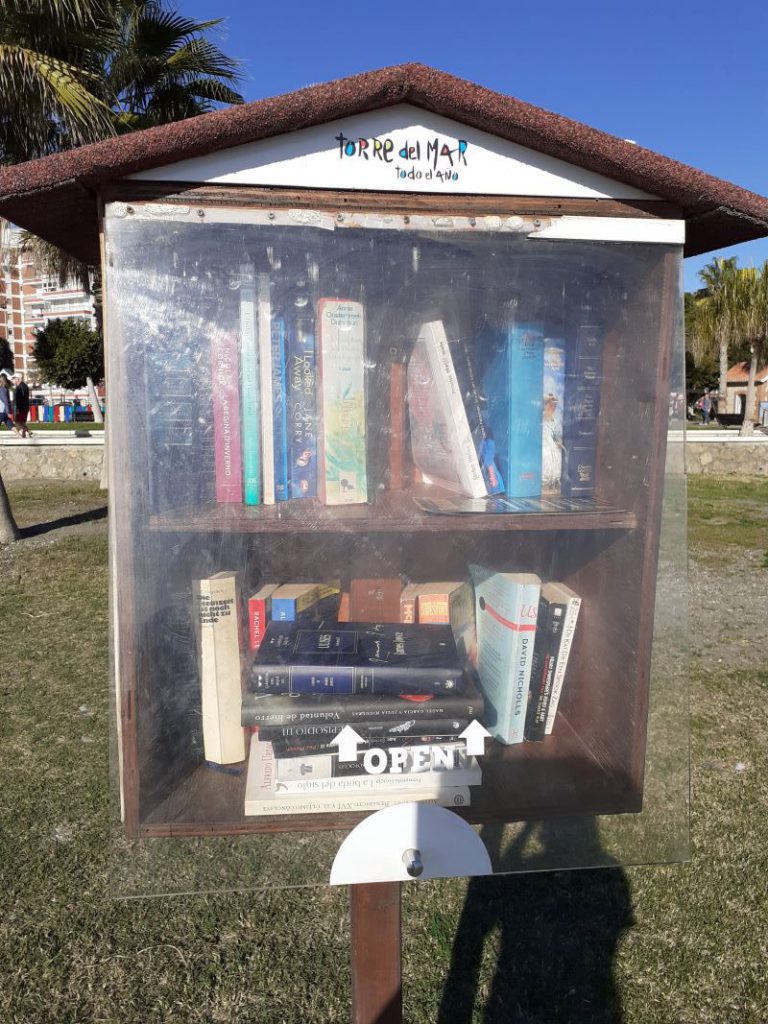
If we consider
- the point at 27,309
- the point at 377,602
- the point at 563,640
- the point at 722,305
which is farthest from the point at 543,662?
the point at 27,309

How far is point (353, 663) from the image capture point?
140 cm

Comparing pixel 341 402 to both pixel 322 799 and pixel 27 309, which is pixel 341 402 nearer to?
pixel 322 799

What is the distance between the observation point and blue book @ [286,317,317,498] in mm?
1363

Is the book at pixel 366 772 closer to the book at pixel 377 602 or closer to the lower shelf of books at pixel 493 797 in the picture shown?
the lower shelf of books at pixel 493 797

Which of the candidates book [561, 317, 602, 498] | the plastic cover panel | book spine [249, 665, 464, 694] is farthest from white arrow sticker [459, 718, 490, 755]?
book [561, 317, 602, 498]

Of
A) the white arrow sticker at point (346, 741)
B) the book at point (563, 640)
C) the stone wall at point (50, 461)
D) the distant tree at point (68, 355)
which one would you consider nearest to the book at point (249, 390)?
the white arrow sticker at point (346, 741)

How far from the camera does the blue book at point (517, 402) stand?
1477mm

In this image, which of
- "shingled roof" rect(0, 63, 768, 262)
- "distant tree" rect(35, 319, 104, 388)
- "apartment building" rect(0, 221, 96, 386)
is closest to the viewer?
"shingled roof" rect(0, 63, 768, 262)

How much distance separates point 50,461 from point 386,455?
1250cm

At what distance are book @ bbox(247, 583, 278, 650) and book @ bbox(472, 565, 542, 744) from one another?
1.53 feet

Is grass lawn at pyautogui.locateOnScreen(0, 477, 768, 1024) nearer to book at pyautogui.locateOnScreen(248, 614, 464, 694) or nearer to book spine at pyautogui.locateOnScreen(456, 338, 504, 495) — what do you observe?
book at pyautogui.locateOnScreen(248, 614, 464, 694)

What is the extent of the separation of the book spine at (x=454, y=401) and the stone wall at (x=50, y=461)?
1191 centimetres

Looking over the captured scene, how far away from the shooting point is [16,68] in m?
7.27

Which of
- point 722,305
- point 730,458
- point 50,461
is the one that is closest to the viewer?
point 50,461
